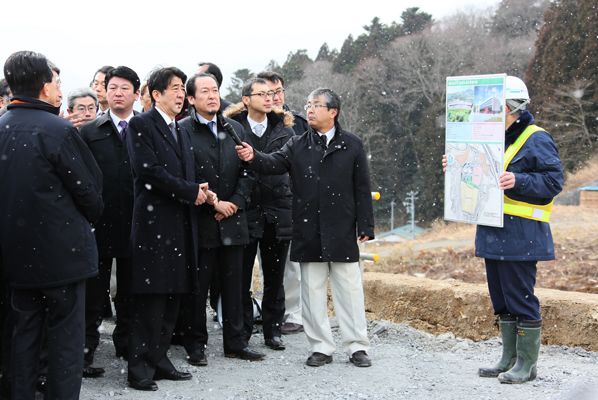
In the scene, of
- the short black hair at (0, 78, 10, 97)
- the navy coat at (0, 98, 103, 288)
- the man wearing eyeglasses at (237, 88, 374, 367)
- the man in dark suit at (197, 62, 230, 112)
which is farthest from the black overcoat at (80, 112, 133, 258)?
the man in dark suit at (197, 62, 230, 112)

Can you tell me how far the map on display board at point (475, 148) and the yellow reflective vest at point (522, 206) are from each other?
0.13m

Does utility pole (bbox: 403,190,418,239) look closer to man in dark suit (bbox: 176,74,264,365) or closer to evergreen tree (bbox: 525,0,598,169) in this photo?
evergreen tree (bbox: 525,0,598,169)

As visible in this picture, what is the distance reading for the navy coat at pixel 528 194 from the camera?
19.4 feet

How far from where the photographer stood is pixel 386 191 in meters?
50.4

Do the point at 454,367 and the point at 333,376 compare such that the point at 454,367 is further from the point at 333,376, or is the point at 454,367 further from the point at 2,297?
the point at 2,297

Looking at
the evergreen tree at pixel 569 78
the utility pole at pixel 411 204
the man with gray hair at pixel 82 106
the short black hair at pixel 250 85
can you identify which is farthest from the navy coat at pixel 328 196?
the utility pole at pixel 411 204

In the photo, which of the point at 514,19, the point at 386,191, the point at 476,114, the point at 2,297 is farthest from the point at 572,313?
the point at 514,19

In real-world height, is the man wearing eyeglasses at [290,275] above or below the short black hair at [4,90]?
below

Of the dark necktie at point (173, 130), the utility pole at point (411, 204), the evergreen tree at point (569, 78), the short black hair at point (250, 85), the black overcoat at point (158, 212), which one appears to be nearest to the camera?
the black overcoat at point (158, 212)

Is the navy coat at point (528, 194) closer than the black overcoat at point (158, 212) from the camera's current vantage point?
No

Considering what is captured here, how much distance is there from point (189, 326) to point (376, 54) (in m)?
53.1

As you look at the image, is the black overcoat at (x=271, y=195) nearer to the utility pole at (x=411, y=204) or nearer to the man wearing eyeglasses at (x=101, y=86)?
the man wearing eyeglasses at (x=101, y=86)

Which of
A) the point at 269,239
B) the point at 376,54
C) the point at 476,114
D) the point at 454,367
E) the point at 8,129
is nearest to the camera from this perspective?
the point at 8,129

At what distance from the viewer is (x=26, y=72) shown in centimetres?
476
